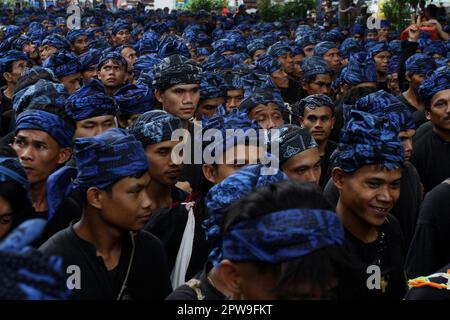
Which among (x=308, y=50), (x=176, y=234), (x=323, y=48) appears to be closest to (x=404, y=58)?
(x=323, y=48)

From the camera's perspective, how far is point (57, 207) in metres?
4.10

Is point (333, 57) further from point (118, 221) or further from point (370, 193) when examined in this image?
point (118, 221)

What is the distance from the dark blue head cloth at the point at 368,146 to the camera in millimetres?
3957

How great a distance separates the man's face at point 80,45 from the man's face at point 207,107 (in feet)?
23.4

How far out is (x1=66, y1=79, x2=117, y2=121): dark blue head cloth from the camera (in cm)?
579

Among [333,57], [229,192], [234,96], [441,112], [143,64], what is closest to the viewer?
[229,192]

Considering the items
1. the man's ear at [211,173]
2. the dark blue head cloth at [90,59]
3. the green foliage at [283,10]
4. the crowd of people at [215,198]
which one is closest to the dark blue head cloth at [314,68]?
the crowd of people at [215,198]

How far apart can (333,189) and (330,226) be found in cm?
219

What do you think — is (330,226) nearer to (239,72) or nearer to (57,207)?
(57,207)

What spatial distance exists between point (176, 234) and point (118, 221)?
25.2 inches

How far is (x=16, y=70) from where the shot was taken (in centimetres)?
961

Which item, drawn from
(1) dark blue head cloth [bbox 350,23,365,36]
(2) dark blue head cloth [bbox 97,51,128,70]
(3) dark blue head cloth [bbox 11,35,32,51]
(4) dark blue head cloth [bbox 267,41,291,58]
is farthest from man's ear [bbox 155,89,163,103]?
(1) dark blue head cloth [bbox 350,23,365,36]

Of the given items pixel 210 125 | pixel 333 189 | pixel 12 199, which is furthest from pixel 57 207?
pixel 333 189

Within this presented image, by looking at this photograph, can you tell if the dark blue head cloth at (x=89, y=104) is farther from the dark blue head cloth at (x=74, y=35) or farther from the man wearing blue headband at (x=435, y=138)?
the dark blue head cloth at (x=74, y=35)
